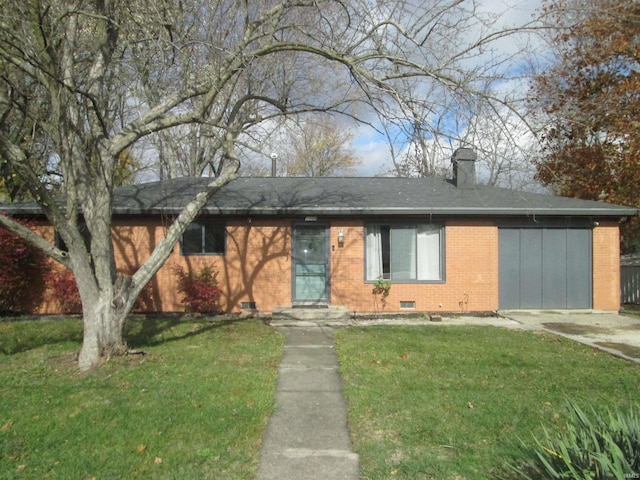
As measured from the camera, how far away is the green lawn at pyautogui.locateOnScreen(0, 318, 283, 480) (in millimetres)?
3826

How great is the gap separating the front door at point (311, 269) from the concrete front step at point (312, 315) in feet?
2.28

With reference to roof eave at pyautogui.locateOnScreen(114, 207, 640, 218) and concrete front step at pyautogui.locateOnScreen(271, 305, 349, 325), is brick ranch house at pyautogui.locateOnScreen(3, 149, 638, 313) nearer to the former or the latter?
roof eave at pyautogui.locateOnScreen(114, 207, 640, 218)

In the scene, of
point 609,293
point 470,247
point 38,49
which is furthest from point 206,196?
point 609,293

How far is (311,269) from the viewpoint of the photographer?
11.9 metres

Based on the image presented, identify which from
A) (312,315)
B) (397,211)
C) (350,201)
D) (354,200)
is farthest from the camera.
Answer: (354,200)

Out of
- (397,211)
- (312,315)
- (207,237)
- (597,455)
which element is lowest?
(312,315)

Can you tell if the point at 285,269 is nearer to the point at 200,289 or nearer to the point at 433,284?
→ the point at 200,289

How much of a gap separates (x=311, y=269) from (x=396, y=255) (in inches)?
84.7

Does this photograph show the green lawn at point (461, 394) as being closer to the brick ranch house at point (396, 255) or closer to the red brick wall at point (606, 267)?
the brick ranch house at point (396, 255)

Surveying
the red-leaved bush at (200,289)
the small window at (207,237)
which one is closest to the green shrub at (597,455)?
the red-leaved bush at (200,289)

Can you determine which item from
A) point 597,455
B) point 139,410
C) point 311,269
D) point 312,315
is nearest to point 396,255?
point 311,269

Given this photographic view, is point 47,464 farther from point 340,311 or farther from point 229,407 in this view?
point 340,311

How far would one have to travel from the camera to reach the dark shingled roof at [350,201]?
11367mm

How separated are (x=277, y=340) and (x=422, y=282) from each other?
4.65 metres
